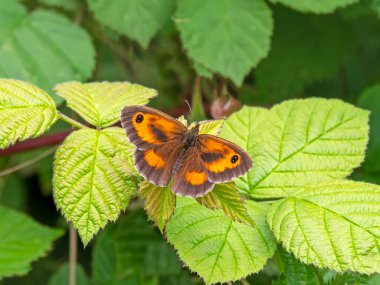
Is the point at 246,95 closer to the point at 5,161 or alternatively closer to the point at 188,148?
the point at 5,161

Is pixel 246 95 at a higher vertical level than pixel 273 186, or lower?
lower

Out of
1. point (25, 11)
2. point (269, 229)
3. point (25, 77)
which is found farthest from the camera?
point (25, 11)

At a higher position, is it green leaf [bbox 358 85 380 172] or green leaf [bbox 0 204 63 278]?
green leaf [bbox 358 85 380 172]

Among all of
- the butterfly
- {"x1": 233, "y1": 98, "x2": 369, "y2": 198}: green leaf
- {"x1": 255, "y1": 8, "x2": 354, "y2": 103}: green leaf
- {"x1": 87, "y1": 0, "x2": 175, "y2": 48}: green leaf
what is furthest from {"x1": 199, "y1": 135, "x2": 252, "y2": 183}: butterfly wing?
{"x1": 255, "y1": 8, "x2": 354, "y2": 103}: green leaf

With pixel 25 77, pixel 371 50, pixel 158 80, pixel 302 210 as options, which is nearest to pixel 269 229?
pixel 302 210

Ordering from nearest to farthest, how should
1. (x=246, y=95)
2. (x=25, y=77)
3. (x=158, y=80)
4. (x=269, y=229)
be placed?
(x=269, y=229) < (x=25, y=77) < (x=246, y=95) < (x=158, y=80)

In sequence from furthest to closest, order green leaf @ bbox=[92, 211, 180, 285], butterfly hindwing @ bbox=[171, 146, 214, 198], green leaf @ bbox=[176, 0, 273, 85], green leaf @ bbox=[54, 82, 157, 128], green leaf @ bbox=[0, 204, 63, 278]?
green leaf @ bbox=[92, 211, 180, 285] → green leaf @ bbox=[176, 0, 273, 85] → green leaf @ bbox=[0, 204, 63, 278] → green leaf @ bbox=[54, 82, 157, 128] → butterfly hindwing @ bbox=[171, 146, 214, 198]

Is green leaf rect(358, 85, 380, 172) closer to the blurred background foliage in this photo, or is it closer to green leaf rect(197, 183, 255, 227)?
the blurred background foliage

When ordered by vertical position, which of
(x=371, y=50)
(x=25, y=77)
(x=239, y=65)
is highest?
(x=239, y=65)
